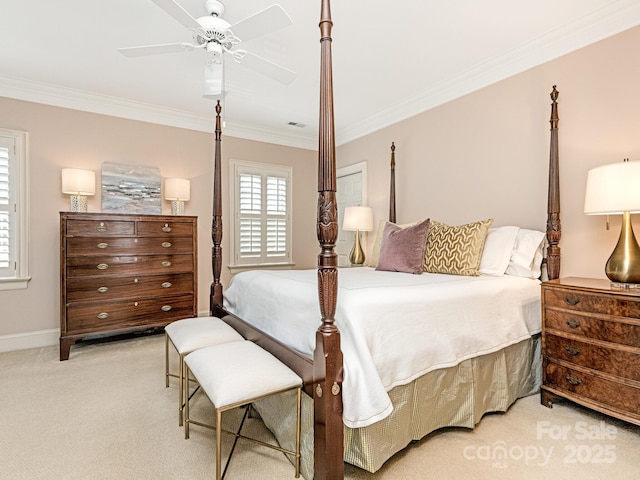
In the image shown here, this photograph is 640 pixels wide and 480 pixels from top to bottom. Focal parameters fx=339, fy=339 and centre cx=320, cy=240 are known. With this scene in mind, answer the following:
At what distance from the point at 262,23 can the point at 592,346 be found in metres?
2.62

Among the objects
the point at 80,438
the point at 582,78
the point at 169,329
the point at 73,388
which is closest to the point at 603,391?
the point at 582,78

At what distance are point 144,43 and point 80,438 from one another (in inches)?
109

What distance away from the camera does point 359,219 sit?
4164 millimetres

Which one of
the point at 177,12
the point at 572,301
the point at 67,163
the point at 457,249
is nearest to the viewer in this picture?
the point at 177,12

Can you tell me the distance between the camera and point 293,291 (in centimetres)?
195

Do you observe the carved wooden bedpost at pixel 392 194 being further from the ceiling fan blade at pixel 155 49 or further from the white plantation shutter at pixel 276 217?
the ceiling fan blade at pixel 155 49

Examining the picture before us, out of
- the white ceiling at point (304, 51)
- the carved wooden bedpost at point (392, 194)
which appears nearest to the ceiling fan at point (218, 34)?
the white ceiling at point (304, 51)

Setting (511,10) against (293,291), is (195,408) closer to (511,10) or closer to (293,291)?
(293,291)

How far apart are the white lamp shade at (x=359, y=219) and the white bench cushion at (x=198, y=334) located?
221 centimetres

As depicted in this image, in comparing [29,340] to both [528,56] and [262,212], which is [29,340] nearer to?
[262,212]

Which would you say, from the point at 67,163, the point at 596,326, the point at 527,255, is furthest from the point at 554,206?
the point at 67,163

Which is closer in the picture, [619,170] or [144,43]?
[619,170]

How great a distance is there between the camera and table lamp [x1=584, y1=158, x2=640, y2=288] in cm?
185

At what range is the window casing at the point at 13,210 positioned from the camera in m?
3.32
